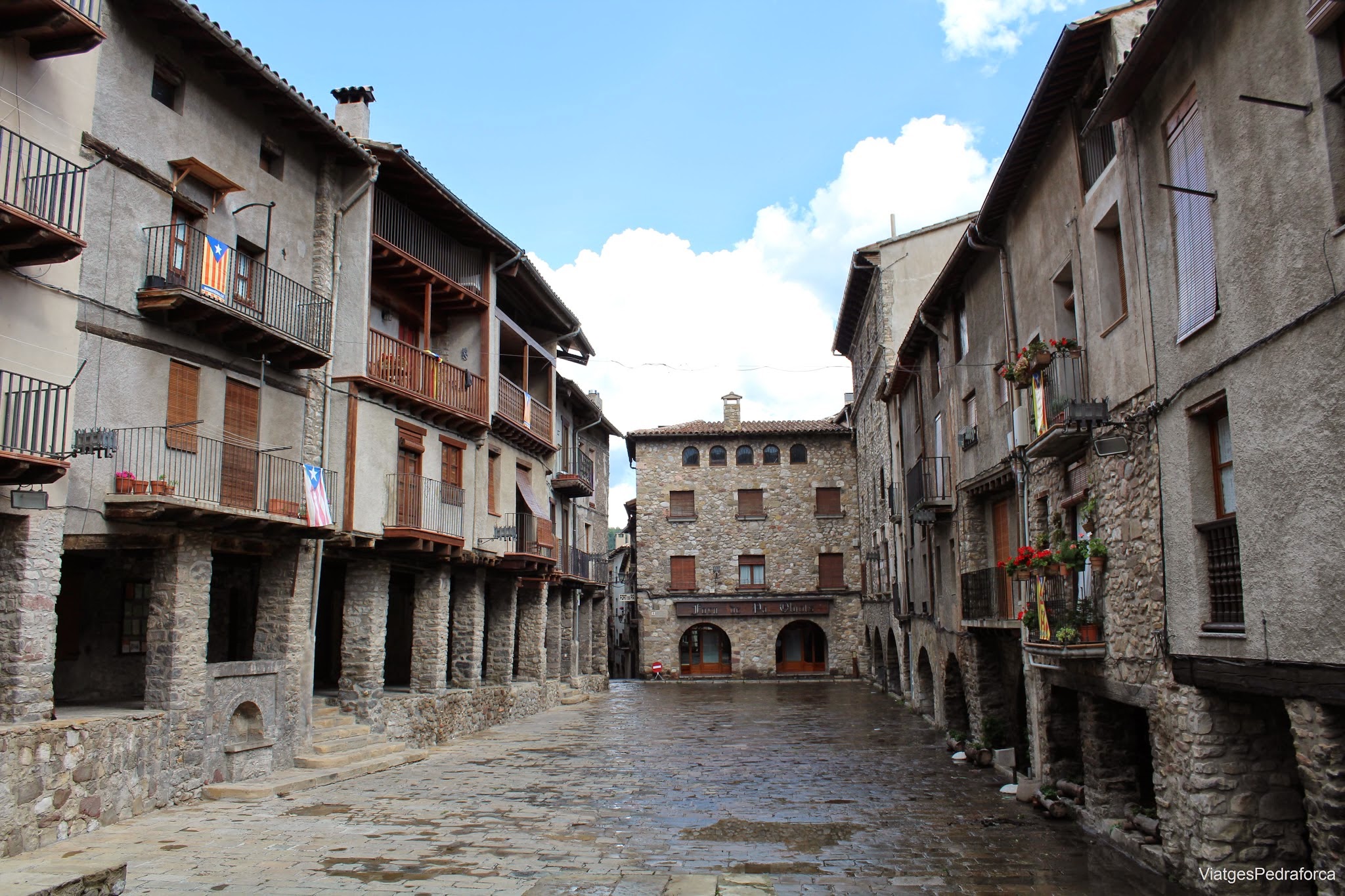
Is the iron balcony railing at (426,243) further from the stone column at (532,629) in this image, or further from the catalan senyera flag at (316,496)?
the stone column at (532,629)

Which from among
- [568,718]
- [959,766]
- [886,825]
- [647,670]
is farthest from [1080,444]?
[647,670]

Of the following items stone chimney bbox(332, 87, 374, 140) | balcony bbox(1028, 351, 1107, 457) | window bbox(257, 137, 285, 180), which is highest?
stone chimney bbox(332, 87, 374, 140)

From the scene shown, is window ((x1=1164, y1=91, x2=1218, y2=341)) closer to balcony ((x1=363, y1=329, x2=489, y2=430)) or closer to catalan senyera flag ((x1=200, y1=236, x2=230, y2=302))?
catalan senyera flag ((x1=200, y1=236, x2=230, y2=302))

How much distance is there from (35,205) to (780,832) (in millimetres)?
11989

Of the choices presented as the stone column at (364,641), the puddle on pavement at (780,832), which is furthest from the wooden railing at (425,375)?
the puddle on pavement at (780,832)

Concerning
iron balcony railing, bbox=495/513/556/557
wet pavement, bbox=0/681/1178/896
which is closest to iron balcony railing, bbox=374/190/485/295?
iron balcony railing, bbox=495/513/556/557

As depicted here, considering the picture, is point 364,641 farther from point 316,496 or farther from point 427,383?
point 427,383

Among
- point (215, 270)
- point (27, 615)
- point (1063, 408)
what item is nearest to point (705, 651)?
point (215, 270)

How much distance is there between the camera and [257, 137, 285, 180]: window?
17.3m

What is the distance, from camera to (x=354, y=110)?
2142 centimetres

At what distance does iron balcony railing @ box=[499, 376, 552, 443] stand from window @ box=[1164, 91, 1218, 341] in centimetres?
1800

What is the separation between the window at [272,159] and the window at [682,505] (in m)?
31.0

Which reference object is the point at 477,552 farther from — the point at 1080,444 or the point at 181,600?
the point at 1080,444

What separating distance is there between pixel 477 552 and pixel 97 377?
1110cm
